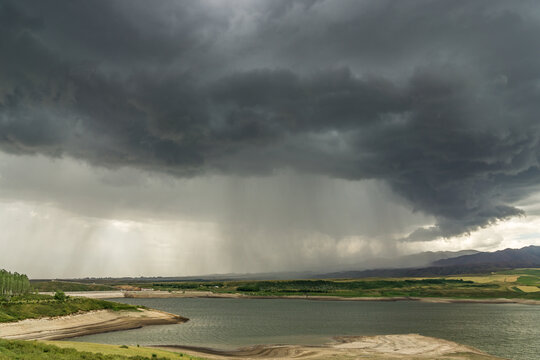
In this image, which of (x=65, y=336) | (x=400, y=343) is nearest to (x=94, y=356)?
(x=65, y=336)

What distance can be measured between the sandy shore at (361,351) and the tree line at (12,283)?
5345 inches

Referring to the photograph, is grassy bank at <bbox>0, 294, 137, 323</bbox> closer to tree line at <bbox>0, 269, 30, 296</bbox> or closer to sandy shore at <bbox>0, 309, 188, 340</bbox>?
sandy shore at <bbox>0, 309, 188, 340</bbox>

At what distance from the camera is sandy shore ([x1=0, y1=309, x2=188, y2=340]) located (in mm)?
92375

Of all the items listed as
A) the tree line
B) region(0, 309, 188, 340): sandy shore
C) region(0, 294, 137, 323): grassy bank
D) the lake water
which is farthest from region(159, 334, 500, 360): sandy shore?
the tree line

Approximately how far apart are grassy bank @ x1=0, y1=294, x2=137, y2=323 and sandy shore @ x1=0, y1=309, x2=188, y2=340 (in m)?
3.58

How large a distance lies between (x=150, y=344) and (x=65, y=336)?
2701cm

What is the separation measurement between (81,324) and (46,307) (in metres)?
15.1

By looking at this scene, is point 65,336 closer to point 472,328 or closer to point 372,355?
point 372,355

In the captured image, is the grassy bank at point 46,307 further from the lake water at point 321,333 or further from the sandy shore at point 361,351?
the sandy shore at point 361,351

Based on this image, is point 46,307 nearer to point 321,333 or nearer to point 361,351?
point 321,333

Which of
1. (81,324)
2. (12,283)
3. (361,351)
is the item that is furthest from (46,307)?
(361,351)

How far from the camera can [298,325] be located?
429 ft

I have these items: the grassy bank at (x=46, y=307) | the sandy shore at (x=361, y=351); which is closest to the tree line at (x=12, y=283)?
the grassy bank at (x=46, y=307)

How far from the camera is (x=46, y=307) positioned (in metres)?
118
